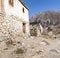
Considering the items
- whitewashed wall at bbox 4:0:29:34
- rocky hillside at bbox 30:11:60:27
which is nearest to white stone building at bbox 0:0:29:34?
whitewashed wall at bbox 4:0:29:34

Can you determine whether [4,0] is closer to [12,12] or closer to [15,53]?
[12,12]

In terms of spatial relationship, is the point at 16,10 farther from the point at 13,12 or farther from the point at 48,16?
the point at 48,16

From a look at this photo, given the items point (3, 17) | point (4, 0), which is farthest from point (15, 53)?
point (4, 0)

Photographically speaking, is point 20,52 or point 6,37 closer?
point 20,52

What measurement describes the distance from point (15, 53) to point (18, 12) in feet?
28.6

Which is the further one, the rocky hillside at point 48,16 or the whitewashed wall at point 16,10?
the rocky hillside at point 48,16

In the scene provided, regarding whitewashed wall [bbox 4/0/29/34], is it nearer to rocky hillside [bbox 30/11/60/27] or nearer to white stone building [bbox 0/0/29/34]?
white stone building [bbox 0/0/29/34]

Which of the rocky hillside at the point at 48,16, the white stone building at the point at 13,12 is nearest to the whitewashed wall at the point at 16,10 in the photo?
the white stone building at the point at 13,12

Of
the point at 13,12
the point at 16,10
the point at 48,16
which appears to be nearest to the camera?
the point at 13,12

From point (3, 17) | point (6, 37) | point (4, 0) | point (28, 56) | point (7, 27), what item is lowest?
point (28, 56)

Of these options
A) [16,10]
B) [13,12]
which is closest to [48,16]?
[16,10]

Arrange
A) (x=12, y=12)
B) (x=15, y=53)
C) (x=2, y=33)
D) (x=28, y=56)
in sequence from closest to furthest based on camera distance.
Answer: (x=28, y=56) < (x=15, y=53) < (x=2, y=33) < (x=12, y=12)

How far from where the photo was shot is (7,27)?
16.4 meters

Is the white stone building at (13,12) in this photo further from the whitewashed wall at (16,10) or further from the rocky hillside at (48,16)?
the rocky hillside at (48,16)
